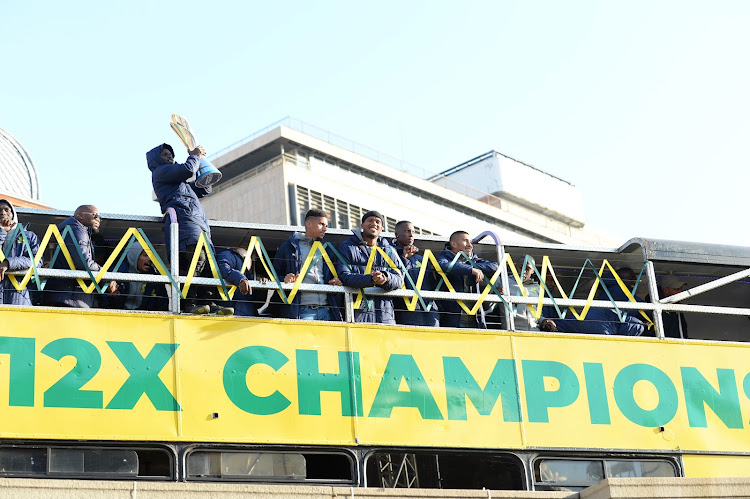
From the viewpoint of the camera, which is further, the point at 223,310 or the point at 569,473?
the point at 569,473

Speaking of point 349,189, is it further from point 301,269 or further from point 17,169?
point 301,269

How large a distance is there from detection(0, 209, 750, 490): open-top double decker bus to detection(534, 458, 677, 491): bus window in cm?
1

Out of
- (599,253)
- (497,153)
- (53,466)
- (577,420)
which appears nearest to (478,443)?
(577,420)

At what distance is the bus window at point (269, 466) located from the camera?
429 inches

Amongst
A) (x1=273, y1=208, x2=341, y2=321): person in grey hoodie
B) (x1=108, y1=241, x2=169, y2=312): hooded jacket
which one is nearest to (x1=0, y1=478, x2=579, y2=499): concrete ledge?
(x1=273, y1=208, x2=341, y2=321): person in grey hoodie

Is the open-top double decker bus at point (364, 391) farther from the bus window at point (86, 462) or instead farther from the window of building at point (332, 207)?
the window of building at point (332, 207)

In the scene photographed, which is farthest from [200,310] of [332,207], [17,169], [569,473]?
[332,207]

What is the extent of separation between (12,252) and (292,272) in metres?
2.71

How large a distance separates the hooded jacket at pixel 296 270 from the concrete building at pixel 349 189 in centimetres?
3791

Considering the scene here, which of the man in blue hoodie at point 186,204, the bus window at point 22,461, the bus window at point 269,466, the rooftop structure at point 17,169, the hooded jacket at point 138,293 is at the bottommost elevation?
the bus window at point 269,466

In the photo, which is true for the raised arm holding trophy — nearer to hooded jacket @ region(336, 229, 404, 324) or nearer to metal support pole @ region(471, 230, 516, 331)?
hooded jacket @ region(336, 229, 404, 324)

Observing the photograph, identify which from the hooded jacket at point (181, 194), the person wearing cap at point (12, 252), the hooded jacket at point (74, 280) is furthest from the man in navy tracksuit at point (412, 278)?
the person wearing cap at point (12, 252)

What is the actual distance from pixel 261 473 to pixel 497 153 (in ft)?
177

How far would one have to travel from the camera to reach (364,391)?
11.7m
